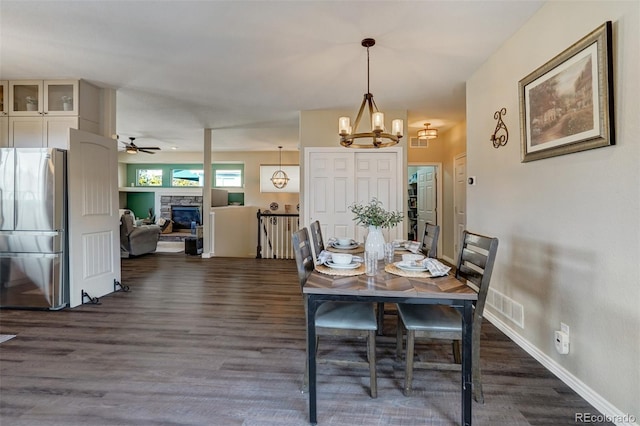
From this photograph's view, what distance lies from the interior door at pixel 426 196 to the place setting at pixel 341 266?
4547 millimetres

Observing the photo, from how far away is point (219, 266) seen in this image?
583cm

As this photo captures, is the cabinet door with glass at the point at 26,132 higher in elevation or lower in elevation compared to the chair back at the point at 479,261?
higher

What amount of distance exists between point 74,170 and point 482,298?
4.12 metres

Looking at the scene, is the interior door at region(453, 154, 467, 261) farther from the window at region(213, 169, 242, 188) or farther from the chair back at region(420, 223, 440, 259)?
the window at region(213, 169, 242, 188)

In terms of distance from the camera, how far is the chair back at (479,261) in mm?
1772

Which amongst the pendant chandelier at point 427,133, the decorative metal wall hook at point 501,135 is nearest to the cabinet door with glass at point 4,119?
the decorative metal wall hook at point 501,135

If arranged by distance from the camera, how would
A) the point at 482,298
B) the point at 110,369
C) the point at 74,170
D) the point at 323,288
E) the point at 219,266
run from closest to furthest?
the point at 323,288 → the point at 482,298 → the point at 110,369 → the point at 74,170 → the point at 219,266

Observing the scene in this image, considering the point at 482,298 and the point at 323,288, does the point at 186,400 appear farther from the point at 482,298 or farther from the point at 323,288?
the point at 482,298

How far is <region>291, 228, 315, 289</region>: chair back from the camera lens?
77.8 inches

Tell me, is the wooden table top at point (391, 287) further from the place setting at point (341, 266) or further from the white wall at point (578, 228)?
the white wall at point (578, 228)

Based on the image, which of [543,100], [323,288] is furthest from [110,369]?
[543,100]

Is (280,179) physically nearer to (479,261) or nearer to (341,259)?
(341,259)

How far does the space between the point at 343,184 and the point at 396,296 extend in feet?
11.6

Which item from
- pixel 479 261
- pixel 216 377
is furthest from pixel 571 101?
pixel 216 377
